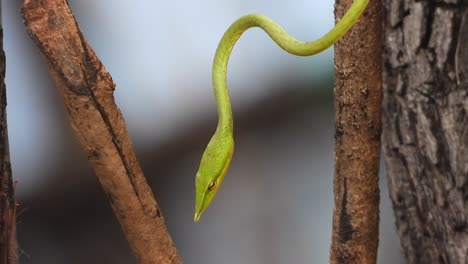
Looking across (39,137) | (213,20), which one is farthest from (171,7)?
(39,137)

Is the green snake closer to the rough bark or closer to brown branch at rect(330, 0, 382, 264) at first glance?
brown branch at rect(330, 0, 382, 264)

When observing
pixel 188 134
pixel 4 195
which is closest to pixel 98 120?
pixel 4 195

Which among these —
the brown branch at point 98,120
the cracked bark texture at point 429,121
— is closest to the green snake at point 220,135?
the brown branch at point 98,120

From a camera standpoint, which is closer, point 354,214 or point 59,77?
point 59,77

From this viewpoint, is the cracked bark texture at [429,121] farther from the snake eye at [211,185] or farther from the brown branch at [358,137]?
the snake eye at [211,185]

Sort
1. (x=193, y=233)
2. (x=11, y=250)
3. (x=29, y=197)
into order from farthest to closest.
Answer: (x=193, y=233) → (x=29, y=197) → (x=11, y=250)

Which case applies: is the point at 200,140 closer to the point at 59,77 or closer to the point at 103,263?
the point at 103,263
